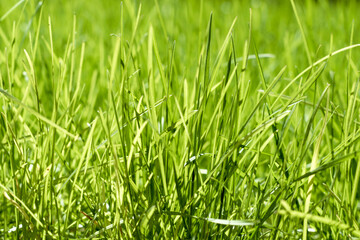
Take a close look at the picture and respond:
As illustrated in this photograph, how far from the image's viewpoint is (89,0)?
273 cm

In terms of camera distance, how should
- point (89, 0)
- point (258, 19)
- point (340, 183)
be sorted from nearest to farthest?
point (340, 183) < point (258, 19) < point (89, 0)

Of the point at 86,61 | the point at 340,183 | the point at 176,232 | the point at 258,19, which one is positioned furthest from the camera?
the point at 258,19

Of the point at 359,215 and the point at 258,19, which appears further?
the point at 258,19

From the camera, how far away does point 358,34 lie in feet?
6.61

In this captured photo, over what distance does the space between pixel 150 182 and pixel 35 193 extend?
0.57 ft

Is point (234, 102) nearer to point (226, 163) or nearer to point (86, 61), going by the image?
point (226, 163)

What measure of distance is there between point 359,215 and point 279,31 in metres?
1.53

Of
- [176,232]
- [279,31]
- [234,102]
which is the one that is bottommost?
[279,31]

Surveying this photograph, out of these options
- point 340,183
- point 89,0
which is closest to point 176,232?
point 340,183

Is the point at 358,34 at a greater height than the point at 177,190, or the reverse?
the point at 177,190

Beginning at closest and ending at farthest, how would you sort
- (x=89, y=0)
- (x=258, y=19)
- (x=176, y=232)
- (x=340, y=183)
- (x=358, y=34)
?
(x=176, y=232), (x=340, y=183), (x=358, y=34), (x=258, y=19), (x=89, y=0)

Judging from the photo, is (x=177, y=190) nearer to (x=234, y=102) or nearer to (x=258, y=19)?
(x=234, y=102)

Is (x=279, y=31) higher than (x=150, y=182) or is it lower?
lower

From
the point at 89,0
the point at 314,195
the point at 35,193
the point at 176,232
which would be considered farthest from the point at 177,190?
the point at 89,0
